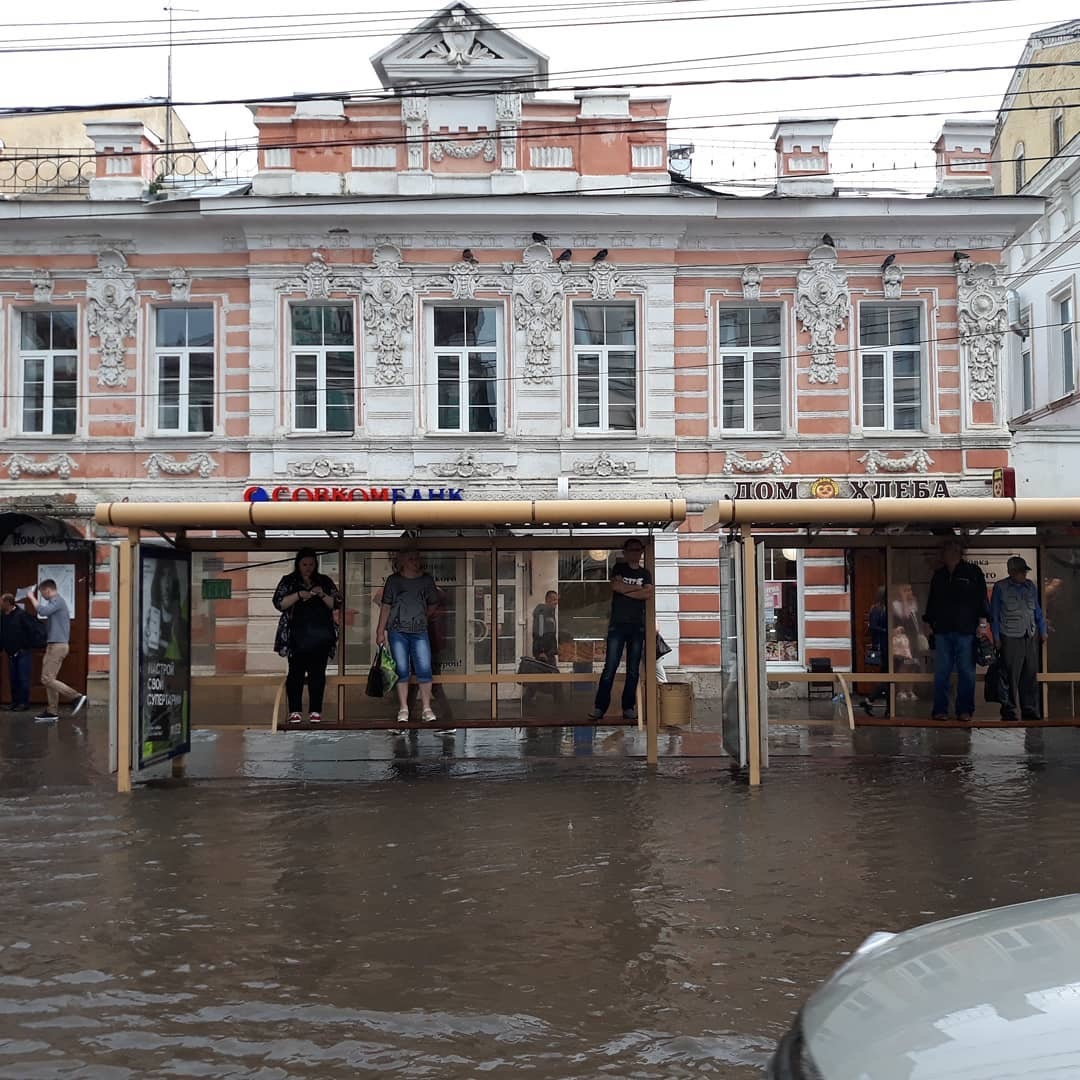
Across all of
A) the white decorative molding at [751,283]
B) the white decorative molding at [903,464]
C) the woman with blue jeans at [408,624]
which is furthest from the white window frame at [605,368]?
the woman with blue jeans at [408,624]

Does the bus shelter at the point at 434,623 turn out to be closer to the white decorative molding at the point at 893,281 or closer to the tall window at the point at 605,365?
the tall window at the point at 605,365

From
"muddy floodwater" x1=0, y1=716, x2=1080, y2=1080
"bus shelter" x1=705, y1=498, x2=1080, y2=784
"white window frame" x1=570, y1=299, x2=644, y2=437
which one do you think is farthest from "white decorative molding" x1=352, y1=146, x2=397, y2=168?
"muddy floodwater" x1=0, y1=716, x2=1080, y2=1080

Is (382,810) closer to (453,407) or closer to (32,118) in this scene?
(453,407)

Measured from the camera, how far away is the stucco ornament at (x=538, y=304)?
19.4 metres

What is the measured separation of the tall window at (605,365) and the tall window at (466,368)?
1.32 m

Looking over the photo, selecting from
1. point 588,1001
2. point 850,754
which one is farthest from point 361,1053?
point 850,754

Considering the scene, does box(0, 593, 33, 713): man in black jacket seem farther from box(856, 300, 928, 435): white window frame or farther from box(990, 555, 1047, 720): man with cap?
box(990, 555, 1047, 720): man with cap

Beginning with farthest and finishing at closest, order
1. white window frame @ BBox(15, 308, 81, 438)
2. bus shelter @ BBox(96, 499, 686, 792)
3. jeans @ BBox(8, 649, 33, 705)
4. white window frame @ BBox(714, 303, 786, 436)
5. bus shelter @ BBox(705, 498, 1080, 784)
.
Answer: white window frame @ BBox(714, 303, 786, 436), white window frame @ BBox(15, 308, 81, 438), jeans @ BBox(8, 649, 33, 705), bus shelter @ BBox(96, 499, 686, 792), bus shelter @ BBox(705, 498, 1080, 784)

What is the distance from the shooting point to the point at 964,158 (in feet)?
65.6

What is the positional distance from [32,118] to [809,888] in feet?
82.5

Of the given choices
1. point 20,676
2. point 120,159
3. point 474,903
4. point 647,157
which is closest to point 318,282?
point 120,159

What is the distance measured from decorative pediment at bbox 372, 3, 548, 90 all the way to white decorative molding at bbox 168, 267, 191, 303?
4.59 meters

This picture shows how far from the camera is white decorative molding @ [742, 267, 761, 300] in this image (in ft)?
64.1

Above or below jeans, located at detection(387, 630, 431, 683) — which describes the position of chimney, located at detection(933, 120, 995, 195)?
above
